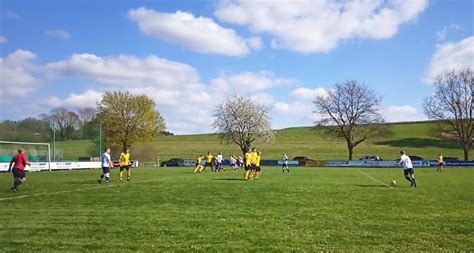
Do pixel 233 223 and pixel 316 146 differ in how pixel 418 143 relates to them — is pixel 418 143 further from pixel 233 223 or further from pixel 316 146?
pixel 233 223

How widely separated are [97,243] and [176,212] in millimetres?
4275

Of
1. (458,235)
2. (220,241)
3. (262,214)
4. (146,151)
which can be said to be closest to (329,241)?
(220,241)

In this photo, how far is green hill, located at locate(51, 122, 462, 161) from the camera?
8500 cm

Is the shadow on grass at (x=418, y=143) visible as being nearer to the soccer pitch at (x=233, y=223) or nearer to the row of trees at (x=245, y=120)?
the row of trees at (x=245, y=120)

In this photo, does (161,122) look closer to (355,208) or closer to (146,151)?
(146,151)

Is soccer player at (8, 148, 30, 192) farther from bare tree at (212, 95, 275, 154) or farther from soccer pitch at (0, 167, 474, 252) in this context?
bare tree at (212, 95, 275, 154)

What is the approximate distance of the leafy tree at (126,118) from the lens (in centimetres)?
7581

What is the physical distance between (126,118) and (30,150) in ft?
98.1

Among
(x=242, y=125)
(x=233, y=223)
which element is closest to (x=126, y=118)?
(x=242, y=125)

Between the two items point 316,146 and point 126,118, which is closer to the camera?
point 126,118

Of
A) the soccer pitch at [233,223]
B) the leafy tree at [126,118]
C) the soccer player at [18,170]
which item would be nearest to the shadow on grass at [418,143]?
the leafy tree at [126,118]

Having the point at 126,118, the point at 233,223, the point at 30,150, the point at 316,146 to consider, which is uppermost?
the point at 126,118

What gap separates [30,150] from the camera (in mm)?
47938

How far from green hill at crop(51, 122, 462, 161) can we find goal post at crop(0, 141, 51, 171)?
75.3 ft
